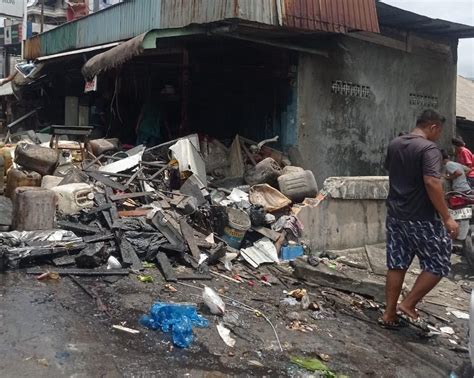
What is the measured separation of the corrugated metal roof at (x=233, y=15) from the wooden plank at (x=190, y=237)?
3.20 meters

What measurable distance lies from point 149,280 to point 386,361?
254cm

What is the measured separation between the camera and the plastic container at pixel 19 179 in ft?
26.0

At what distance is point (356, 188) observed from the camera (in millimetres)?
8078

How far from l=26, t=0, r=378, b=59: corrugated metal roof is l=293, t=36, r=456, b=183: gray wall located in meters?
1.13

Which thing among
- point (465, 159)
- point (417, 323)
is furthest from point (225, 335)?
point (465, 159)

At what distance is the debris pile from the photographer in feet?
19.2

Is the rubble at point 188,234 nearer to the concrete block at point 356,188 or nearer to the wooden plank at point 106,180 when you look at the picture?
the wooden plank at point 106,180

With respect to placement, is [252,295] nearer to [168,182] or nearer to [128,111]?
[168,182]

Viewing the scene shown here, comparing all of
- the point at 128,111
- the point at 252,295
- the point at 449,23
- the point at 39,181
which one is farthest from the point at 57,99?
the point at 252,295

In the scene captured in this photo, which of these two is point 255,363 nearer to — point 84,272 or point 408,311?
point 408,311

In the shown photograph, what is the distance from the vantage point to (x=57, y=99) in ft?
52.4

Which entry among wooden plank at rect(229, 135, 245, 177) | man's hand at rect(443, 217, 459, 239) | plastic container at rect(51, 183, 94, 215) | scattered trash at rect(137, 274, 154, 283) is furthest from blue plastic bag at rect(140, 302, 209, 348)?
wooden plank at rect(229, 135, 245, 177)

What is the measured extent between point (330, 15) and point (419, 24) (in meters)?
3.65

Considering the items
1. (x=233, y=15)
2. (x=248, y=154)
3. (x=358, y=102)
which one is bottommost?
(x=248, y=154)
